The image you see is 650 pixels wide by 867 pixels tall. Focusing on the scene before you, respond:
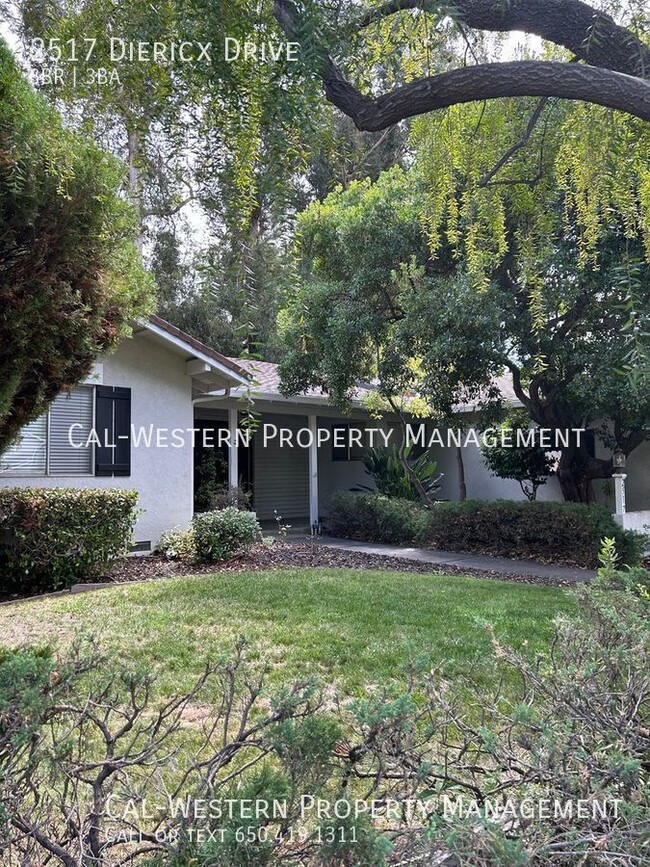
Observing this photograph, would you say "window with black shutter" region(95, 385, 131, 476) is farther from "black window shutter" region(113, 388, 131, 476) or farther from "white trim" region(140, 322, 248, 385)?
"white trim" region(140, 322, 248, 385)

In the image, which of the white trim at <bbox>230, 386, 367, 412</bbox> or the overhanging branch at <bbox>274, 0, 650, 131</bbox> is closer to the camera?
the overhanging branch at <bbox>274, 0, 650, 131</bbox>

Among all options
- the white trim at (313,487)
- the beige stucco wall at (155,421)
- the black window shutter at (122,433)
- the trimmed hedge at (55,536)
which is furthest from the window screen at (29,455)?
the white trim at (313,487)

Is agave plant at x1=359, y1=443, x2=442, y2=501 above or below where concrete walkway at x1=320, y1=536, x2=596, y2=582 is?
above

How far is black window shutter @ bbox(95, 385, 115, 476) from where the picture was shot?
32.0 ft

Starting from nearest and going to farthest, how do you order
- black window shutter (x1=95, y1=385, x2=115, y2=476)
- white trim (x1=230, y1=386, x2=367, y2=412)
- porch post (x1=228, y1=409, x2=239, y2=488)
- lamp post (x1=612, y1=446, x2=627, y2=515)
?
black window shutter (x1=95, y1=385, x2=115, y2=476)
lamp post (x1=612, y1=446, x2=627, y2=515)
porch post (x1=228, y1=409, x2=239, y2=488)
white trim (x1=230, y1=386, x2=367, y2=412)

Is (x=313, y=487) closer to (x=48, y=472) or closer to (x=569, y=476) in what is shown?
(x=569, y=476)

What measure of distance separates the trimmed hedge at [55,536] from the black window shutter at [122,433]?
4.61 ft

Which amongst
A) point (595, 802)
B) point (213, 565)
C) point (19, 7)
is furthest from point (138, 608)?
point (595, 802)

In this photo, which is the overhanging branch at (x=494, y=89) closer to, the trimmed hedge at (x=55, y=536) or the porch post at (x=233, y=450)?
the trimmed hedge at (x=55, y=536)

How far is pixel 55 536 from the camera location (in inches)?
315

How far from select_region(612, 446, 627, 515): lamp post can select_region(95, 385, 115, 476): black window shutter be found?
9.02 metres

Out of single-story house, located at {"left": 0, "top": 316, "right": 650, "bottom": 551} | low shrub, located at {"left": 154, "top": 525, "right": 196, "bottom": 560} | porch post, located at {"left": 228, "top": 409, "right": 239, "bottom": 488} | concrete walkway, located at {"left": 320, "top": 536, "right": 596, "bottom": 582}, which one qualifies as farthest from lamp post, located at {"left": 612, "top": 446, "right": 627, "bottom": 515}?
low shrub, located at {"left": 154, "top": 525, "right": 196, "bottom": 560}

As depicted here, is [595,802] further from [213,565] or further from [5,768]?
[213,565]

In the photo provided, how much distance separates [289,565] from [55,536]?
3.57 m
